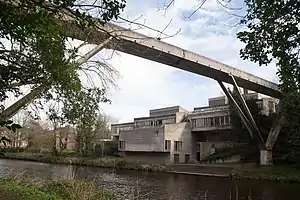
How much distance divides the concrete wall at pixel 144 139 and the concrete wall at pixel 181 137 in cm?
102

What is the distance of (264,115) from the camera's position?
126ft

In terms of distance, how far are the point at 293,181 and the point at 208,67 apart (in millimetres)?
10735

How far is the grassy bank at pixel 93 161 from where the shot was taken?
116 feet

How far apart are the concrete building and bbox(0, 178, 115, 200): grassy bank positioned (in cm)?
3098

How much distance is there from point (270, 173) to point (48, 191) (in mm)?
21971

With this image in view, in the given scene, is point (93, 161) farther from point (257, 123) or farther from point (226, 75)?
point (257, 123)

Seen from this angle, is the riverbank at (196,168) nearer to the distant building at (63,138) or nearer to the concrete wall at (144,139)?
the distant building at (63,138)

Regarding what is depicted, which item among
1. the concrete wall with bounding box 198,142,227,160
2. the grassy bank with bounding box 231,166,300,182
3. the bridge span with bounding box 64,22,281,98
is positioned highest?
the bridge span with bounding box 64,22,281,98

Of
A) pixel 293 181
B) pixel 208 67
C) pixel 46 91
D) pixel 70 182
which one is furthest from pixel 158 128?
pixel 46 91

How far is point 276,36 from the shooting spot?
5.39 meters

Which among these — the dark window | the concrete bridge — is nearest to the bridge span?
the concrete bridge

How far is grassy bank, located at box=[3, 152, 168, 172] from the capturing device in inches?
1391

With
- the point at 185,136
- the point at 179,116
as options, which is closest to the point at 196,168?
the point at 185,136

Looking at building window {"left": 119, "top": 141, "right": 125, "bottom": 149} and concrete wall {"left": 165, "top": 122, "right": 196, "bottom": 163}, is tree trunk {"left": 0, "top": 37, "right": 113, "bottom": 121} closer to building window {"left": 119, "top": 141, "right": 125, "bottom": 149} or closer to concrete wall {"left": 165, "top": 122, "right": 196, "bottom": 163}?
concrete wall {"left": 165, "top": 122, "right": 196, "bottom": 163}
